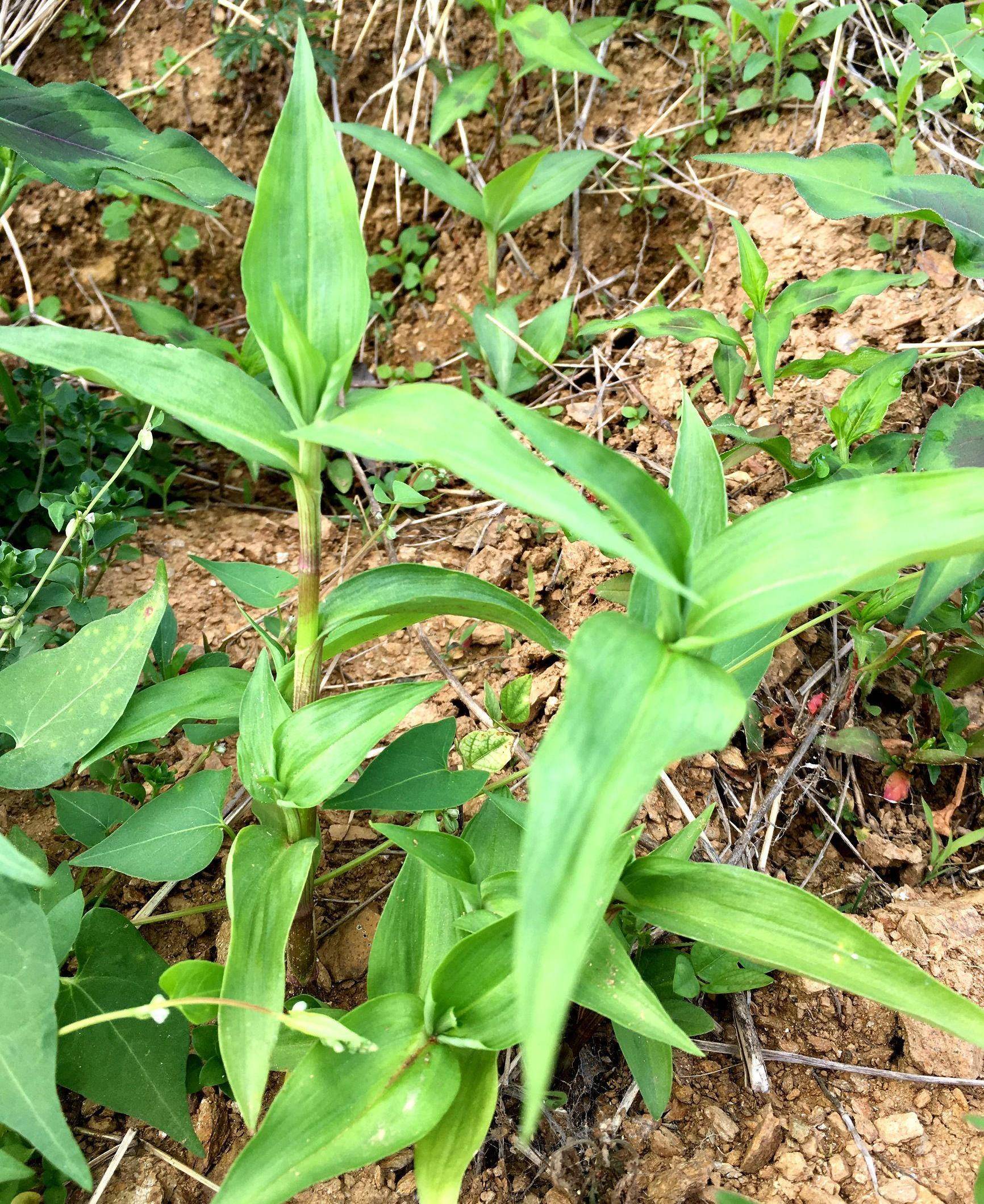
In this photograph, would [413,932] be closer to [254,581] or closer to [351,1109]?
[351,1109]

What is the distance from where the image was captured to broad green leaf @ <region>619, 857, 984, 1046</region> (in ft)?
2.99

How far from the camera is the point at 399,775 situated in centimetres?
121

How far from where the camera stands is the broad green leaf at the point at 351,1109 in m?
0.89

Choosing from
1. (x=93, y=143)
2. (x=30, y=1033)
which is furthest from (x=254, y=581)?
(x=93, y=143)

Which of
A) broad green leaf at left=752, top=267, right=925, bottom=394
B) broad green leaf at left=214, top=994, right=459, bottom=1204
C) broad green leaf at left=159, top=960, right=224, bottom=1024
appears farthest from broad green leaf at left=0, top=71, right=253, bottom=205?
broad green leaf at left=214, top=994, right=459, bottom=1204

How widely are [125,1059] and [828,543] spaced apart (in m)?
1.05

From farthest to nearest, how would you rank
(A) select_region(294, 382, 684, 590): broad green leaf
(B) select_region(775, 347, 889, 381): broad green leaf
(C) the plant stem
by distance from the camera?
(B) select_region(775, 347, 889, 381): broad green leaf, (C) the plant stem, (A) select_region(294, 382, 684, 590): broad green leaf

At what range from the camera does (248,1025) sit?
941 millimetres

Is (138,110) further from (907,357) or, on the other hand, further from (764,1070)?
(764,1070)

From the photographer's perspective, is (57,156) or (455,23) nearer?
(57,156)

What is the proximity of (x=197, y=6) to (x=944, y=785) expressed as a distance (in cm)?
298

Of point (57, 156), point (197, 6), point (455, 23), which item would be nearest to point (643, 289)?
point (455, 23)

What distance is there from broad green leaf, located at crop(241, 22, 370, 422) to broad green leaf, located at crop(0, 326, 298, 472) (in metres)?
0.07

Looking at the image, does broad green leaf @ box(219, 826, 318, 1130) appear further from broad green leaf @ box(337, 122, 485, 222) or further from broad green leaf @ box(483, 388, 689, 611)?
broad green leaf @ box(337, 122, 485, 222)
